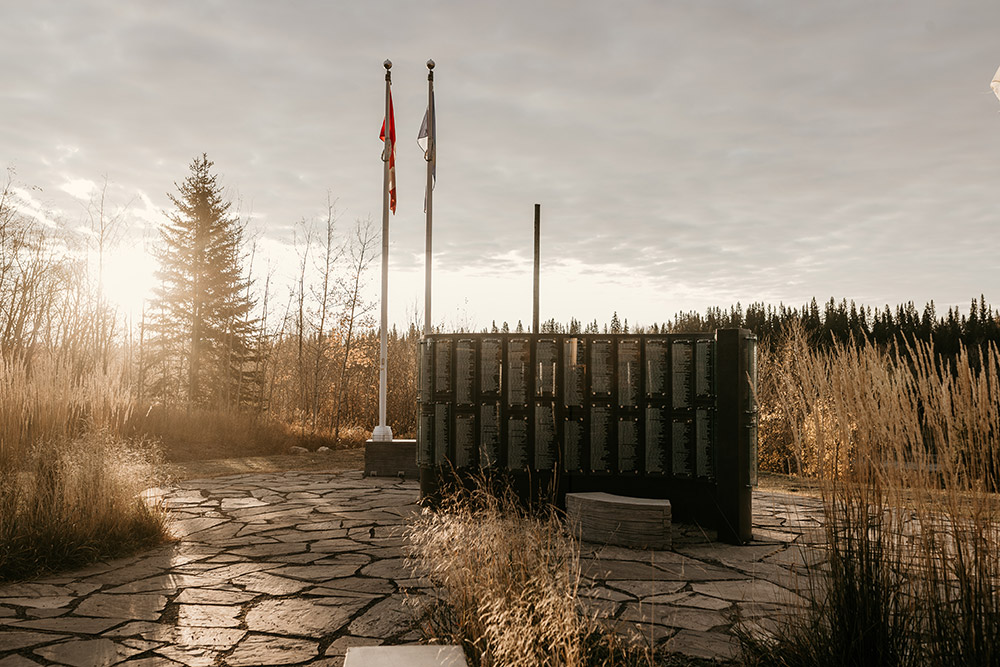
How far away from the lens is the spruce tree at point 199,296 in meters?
20.2

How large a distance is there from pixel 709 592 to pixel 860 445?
1.95m

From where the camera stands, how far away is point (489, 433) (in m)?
6.45

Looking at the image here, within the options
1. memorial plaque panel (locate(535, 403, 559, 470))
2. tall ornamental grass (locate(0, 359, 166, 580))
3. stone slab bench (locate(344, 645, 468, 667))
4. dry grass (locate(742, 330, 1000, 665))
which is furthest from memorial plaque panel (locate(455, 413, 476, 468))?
dry grass (locate(742, 330, 1000, 665))

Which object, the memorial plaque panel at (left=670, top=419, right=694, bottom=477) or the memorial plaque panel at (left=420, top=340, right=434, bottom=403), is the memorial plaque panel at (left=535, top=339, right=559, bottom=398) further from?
the memorial plaque panel at (left=670, top=419, right=694, bottom=477)

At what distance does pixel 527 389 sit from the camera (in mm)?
6406

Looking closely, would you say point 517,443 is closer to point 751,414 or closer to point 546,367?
point 546,367

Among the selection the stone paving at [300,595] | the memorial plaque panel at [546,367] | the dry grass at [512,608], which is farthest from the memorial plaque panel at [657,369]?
the dry grass at [512,608]

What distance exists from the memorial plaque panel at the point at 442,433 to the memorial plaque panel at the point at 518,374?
2.09 feet

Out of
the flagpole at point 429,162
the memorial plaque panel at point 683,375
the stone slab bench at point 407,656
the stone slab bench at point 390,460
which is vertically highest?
the flagpole at point 429,162

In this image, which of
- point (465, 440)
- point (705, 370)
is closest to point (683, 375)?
point (705, 370)

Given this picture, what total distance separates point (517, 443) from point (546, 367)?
76cm

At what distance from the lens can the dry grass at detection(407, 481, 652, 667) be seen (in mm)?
2629

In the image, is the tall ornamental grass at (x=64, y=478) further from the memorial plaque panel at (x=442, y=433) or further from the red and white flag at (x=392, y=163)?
the red and white flag at (x=392, y=163)

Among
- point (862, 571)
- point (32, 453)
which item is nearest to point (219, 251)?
point (32, 453)
